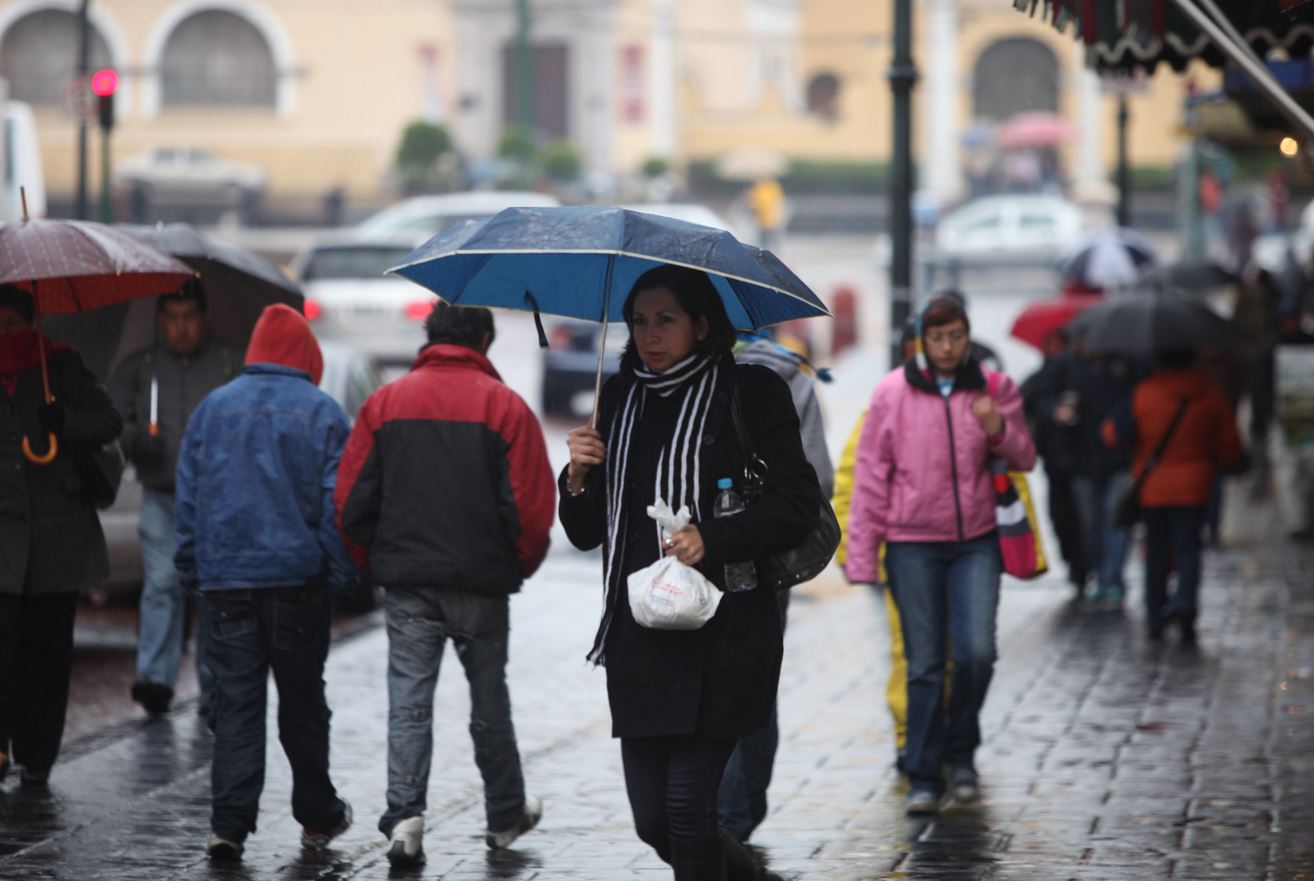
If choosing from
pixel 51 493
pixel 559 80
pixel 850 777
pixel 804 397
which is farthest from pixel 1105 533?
pixel 559 80

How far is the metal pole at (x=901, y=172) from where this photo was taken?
10812 millimetres

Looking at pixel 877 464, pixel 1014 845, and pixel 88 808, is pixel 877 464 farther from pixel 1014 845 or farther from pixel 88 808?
pixel 88 808

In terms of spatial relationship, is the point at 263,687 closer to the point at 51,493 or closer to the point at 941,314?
the point at 51,493

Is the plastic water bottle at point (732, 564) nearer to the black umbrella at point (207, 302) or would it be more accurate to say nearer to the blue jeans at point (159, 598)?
the black umbrella at point (207, 302)

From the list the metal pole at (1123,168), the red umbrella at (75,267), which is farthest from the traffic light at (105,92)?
the red umbrella at (75,267)

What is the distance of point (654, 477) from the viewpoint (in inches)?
212

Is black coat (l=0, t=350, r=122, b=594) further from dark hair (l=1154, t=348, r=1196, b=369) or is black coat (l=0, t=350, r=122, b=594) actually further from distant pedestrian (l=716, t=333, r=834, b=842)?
dark hair (l=1154, t=348, r=1196, b=369)

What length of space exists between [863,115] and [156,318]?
182 ft

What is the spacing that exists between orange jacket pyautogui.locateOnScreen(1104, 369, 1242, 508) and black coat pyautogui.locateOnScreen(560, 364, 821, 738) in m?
5.88

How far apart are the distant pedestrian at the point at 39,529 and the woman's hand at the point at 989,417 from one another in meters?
2.92

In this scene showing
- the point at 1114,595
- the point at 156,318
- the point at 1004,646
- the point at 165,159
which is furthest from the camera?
the point at 165,159

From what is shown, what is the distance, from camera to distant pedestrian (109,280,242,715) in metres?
8.89

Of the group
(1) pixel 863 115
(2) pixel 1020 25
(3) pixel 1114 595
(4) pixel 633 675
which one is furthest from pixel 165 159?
(4) pixel 633 675

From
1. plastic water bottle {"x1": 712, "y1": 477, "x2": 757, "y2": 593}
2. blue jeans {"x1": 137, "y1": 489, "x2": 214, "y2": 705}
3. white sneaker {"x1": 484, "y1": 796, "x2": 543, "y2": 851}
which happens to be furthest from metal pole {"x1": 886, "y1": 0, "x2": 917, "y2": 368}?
plastic water bottle {"x1": 712, "y1": 477, "x2": 757, "y2": 593}
